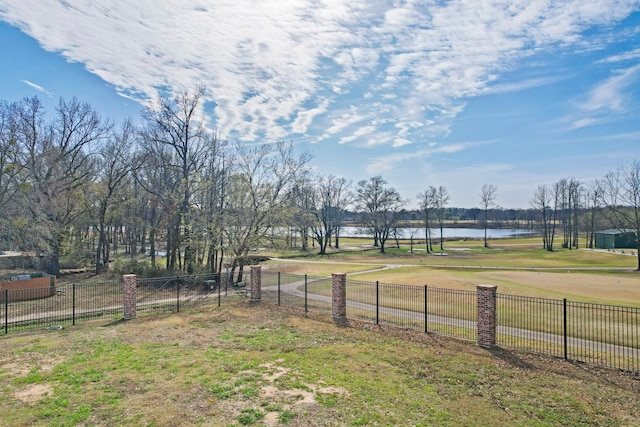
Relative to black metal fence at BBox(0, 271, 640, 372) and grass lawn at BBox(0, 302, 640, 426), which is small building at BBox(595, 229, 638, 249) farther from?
grass lawn at BBox(0, 302, 640, 426)

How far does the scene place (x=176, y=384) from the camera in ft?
28.2

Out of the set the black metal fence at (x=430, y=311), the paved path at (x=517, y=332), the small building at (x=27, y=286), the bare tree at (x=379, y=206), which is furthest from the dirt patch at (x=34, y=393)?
the bare tree at (x=379, y=206)

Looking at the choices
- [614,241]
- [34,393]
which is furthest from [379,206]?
[34,393]

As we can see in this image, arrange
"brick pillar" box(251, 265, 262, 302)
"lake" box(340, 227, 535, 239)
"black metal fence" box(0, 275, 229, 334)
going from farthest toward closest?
"lake" box(340, 227, 535, 239), "brick pillar" box(251, 265, 262, 302), "black metal fence" box(0, 275, 229, 334)

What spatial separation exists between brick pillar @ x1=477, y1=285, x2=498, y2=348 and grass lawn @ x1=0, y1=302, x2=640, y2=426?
0.56 m

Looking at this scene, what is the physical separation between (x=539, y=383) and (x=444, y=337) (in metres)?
4.35

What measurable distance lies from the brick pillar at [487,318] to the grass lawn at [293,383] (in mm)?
558

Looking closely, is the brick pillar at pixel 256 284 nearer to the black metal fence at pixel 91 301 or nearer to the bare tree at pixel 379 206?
the black metal fence at pixel 91 301

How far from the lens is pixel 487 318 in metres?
12.4

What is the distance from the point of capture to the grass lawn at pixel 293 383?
7.11 metres

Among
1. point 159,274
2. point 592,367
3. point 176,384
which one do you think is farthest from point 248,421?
point 159,274

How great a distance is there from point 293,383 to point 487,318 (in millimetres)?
7262

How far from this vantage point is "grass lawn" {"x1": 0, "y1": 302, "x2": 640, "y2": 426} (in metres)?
7.11

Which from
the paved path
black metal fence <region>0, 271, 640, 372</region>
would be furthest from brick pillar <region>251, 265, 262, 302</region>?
the paved path
